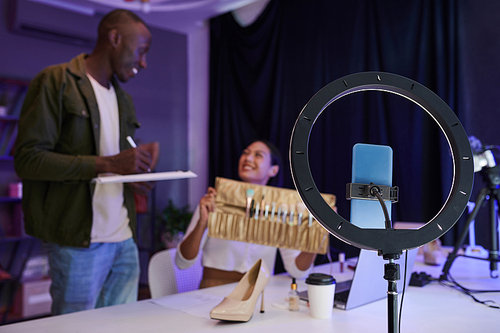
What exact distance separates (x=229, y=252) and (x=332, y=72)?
185cm

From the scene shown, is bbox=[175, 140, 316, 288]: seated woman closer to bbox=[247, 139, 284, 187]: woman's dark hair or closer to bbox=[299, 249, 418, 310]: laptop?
bbox=[247, 139, 284, 187]: woman's dark hair

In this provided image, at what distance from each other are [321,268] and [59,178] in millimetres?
1043

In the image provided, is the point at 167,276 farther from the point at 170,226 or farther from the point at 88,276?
the point at 170,226

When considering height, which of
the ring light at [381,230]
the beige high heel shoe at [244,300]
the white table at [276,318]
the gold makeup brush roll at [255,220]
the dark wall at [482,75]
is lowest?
the white table at [276,318]

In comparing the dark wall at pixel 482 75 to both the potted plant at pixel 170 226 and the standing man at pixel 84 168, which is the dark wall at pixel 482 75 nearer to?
the standing man at pixel 84 168

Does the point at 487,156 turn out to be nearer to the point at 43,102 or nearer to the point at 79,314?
the point at 79,314

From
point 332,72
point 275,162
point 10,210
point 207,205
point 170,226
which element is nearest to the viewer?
point 207,205

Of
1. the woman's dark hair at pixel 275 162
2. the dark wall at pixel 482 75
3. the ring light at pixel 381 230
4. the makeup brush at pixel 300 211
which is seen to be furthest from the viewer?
the dark wall at pixel 482 75

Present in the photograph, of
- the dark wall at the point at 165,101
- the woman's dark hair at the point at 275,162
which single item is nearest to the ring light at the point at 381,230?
the woman's dark hair at the point at 275,162

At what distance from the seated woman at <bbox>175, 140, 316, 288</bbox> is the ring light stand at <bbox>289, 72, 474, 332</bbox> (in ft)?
3.05

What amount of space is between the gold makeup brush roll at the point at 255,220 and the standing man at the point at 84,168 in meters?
0.32

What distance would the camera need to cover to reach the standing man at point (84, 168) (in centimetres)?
138

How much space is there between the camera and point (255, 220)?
4.51 feet

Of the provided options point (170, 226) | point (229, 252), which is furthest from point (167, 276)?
point (170, 226)
